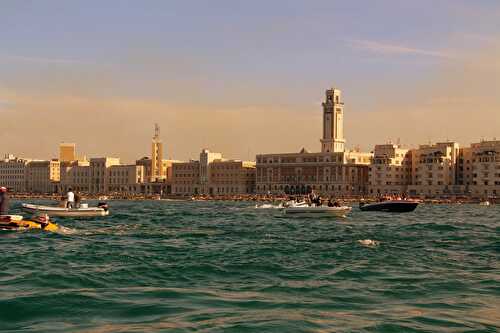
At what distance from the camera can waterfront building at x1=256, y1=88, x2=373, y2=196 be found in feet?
606

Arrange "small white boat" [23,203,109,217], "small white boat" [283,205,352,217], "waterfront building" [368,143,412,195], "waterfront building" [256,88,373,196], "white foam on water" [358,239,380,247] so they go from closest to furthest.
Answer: "white foam on water" [358,239,380,247], "small white boat" [23,203,109,217], "small white boat" [283,205,352,217], "waterfront building" [368,143,412,195], "waterfront building" [256,88,373,196]

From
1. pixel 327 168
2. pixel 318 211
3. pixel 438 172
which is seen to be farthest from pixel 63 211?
pixel 327 168

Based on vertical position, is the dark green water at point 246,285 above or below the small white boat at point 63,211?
below

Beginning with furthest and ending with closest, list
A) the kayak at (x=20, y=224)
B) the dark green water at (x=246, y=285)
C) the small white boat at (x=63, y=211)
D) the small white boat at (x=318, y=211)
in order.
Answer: the small white boat at (x=318, y=211) → the small white boat at (x=63, y=211) → the kayak at (x=20, y=224) → the dark green water at (x=246, y=285)

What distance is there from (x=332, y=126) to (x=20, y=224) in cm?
16315

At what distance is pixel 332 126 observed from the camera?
197 metres

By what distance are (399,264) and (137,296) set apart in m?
10.1

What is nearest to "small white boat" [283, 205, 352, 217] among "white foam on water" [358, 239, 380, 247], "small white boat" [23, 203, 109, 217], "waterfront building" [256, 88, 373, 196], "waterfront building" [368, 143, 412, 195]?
"small white boat" [23, 203, 109, 217]

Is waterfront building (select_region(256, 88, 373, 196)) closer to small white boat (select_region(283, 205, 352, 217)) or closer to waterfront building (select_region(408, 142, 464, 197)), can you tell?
waterfront building (select_region(408, 142, 464, 197))

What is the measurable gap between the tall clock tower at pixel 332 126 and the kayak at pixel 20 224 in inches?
6285

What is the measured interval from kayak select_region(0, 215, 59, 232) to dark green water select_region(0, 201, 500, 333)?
3576 mm

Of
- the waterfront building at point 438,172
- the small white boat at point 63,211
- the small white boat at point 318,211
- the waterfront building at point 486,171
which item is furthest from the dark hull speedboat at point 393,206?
the waterfront building at point 438,172

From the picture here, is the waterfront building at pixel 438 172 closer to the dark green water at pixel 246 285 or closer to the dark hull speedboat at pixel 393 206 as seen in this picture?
the dark hull speedboat at pixel 393 206

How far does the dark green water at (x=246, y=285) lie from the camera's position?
1555 centimetres
